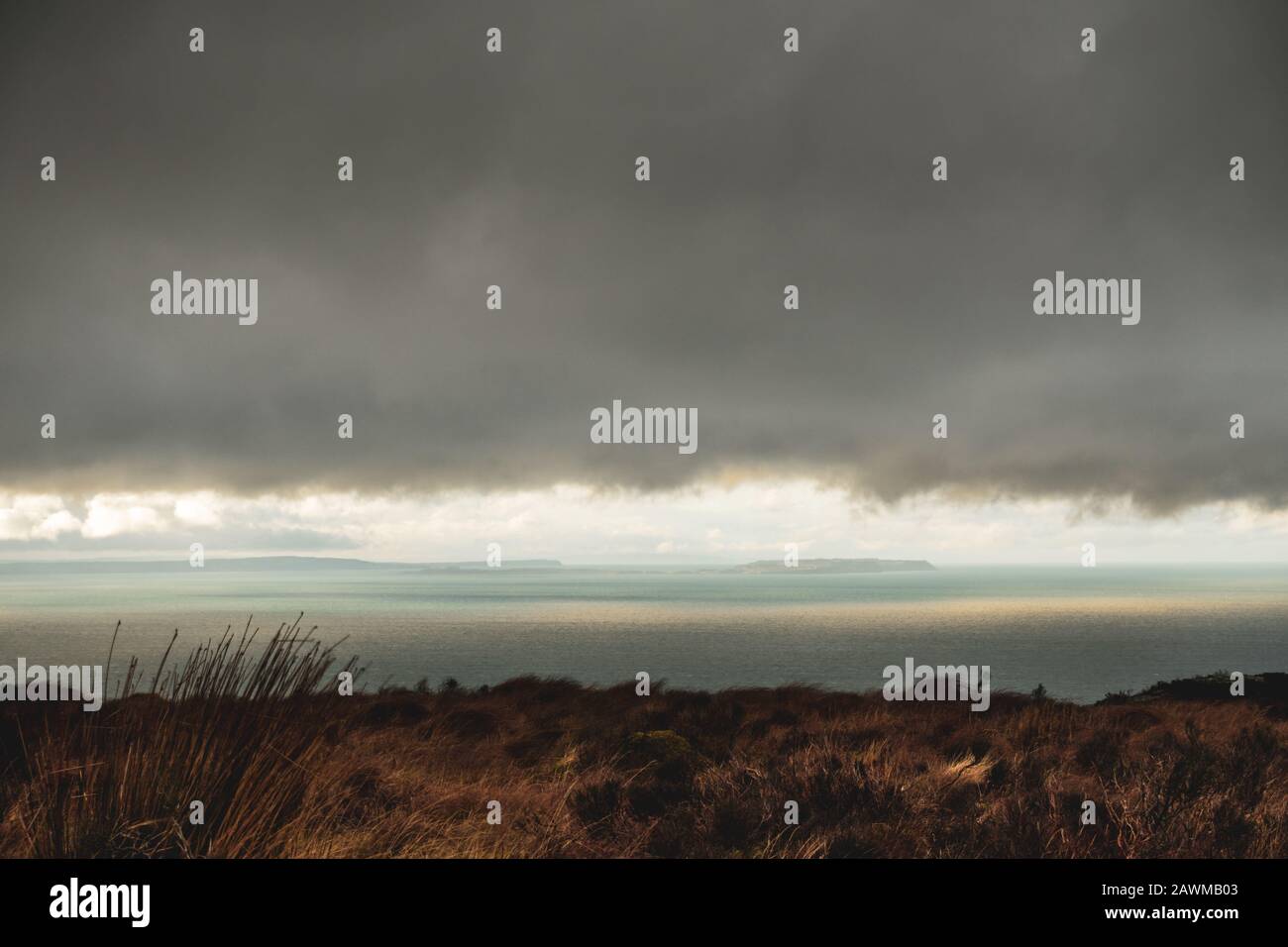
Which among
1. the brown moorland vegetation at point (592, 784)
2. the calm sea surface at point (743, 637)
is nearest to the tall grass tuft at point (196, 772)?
the brown moorland vegetation at point (592, 784)

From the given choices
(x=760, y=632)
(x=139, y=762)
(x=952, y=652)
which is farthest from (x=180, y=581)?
(x=139, y=762)

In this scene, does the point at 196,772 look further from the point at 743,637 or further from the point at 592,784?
the point at 743,637

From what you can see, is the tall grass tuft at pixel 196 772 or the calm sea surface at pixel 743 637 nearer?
the tall grass tuft at pixel 196 772

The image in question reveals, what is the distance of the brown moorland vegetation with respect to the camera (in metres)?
3.68

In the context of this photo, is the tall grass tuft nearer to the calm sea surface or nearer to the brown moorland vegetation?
the brown moorland vegetation

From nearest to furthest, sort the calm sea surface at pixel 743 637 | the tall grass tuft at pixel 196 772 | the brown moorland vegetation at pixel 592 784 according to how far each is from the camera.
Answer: the tall grass tuft at pixel 196 772
the brown moorland vegetation at pixel 592 784
the calm sea surface at pixel 743 637

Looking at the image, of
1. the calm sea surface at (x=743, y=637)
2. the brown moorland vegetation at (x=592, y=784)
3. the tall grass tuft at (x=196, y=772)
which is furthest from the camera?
the calm sea surface at (x=743, y=637)

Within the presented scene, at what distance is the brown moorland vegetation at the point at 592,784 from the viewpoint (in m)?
3.68

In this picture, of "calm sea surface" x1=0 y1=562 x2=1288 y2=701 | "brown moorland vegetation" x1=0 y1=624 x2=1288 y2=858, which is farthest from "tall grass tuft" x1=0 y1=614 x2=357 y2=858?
"calm sea surface" x1=0 y1=562 x2=1288 y2=701

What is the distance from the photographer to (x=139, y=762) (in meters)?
3.68

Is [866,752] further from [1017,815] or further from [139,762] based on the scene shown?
[139,762]

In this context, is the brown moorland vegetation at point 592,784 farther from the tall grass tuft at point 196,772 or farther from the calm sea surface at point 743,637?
the calm sea surface at point 743,637

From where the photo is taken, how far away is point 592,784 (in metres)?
5.00
